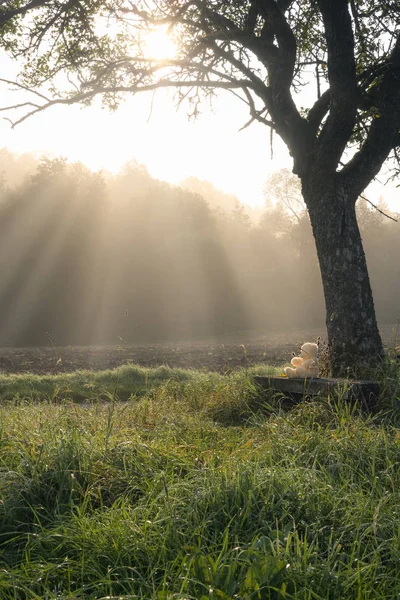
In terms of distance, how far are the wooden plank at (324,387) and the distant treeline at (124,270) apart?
76.5ft

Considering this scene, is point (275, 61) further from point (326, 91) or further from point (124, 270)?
point (124, 270)

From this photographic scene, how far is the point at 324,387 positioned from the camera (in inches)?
225

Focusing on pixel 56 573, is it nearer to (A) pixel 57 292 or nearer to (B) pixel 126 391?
(B) pixel 126 391

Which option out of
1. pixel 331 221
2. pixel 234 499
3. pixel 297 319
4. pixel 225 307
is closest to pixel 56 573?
pixel 234 499

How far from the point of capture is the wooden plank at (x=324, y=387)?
5.51 meters

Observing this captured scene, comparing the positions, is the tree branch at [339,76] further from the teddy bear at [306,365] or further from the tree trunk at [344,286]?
the teddy bear at [306,365]

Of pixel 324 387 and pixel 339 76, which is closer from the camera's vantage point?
pixel 324 387

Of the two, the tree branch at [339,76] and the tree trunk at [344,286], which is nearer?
the tree trunk at [344,286]

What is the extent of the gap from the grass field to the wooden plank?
63cm

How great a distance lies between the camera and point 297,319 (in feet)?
135

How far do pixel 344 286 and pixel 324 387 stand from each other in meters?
1.77

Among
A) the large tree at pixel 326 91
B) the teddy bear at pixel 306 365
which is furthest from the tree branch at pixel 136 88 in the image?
the teddy bear at pixel 306 365

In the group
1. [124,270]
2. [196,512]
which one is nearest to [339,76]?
[196,512]

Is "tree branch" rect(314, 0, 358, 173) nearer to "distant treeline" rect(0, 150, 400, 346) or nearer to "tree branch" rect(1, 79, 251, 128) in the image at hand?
"tree branch" rect(1, 79, 251, 128)
